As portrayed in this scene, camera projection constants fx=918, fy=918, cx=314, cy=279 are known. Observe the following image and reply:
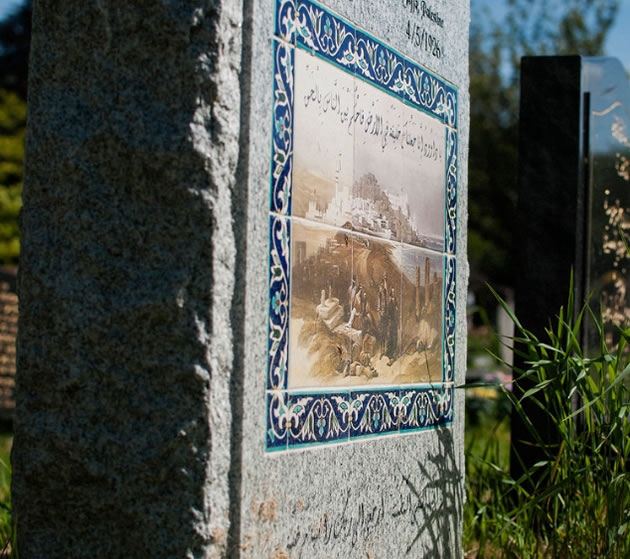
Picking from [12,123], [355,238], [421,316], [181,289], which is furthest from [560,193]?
[12,123]

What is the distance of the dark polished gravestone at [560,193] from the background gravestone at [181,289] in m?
1.81

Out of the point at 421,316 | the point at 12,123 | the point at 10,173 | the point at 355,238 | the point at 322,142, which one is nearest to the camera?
the point at 322,142

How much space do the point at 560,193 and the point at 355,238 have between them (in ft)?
6.24

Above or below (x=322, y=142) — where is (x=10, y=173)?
above

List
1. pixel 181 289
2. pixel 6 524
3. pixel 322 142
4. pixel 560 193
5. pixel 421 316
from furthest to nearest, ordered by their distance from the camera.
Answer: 1. pixel 560 193
2. pixel 421 316
3. pixel 6 524
4. pixel 322 142
5. pixel 181 289

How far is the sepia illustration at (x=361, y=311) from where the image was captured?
231 cm

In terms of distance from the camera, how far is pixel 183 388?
1.95 m

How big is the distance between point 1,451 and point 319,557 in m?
5.23

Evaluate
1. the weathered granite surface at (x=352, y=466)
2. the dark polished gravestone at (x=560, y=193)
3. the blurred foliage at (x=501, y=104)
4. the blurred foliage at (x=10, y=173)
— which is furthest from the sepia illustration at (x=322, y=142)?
the blurred foliage at (x=501, y=104)

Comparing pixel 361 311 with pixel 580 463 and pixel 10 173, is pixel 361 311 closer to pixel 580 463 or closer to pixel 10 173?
pixel 580 463

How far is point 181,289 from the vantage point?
1.95 metres

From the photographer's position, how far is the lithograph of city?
2250 mm

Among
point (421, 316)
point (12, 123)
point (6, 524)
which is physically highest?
point (12, 123)

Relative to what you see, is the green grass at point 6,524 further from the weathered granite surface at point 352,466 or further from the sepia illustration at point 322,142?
the sepia illustration at point 322,142
